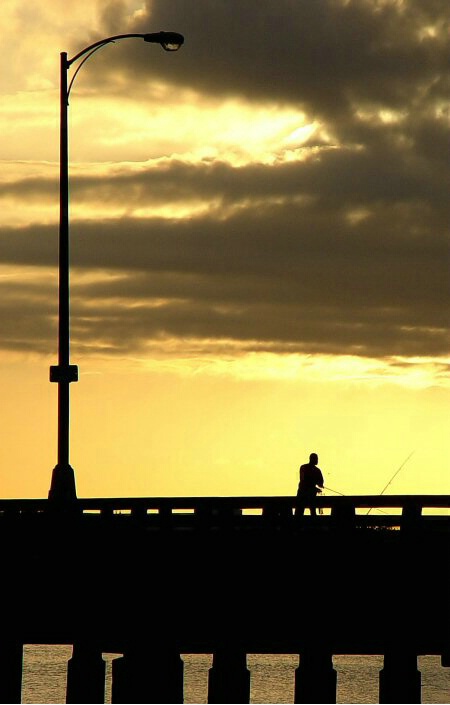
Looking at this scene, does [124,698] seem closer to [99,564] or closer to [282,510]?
[99,564]

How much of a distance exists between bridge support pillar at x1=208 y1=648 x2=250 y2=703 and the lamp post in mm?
3995

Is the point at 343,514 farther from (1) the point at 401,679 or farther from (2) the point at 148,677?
(2) the point at 148,677

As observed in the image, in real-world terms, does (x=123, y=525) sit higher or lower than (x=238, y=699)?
higher

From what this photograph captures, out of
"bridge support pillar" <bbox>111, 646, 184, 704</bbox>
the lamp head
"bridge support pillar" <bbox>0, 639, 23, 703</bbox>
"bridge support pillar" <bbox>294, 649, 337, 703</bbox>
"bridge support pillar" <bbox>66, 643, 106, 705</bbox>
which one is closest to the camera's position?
"bridge support pillar" <bbox>294, 649, 337, 703</bbox>

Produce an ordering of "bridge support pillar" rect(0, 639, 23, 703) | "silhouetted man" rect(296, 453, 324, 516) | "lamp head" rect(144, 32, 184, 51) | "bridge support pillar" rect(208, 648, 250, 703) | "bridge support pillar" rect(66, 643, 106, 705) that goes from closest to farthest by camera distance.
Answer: "bridge support pillar" rect(208, 648, 250, 703)
"bridge support pillar" rect(66, 643, 106, 705)
"bridge support pillar" rect(0, 639, 23, 703)
"silhouetted man" rect(296, 453, 324, 516)
"lamp head" rect(144, 32, 184, 51)

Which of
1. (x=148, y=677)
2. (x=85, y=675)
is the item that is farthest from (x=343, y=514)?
(x=85, y=675)

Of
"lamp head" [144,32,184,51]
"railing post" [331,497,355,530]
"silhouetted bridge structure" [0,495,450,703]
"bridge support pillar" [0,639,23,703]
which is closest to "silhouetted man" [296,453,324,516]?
"silhouetted bridge structure" [0,495,450,703]

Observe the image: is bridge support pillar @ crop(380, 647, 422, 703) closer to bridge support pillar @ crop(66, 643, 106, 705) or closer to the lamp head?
bridge support pillar @ crop(66, 643, 106, 705)

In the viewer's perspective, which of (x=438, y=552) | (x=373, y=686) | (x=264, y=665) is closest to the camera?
(x=438, y=552)

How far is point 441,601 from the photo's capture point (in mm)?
18844

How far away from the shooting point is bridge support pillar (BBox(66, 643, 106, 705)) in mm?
19562

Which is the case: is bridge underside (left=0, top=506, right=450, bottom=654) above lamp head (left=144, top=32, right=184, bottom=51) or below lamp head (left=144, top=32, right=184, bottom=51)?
below

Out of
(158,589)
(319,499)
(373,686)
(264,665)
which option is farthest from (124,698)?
(264,665)

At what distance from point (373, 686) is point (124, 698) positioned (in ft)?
128
